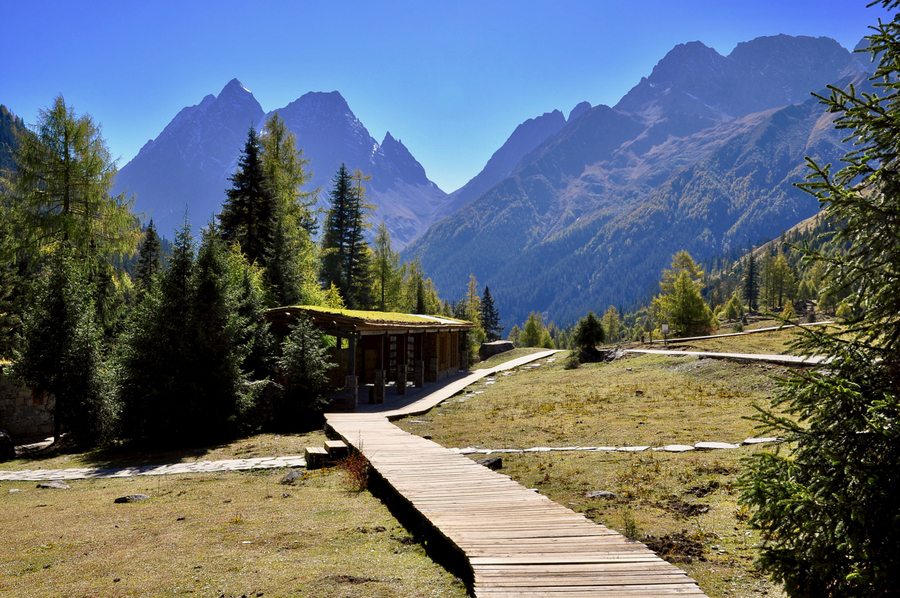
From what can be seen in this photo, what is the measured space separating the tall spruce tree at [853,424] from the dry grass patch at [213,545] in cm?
284

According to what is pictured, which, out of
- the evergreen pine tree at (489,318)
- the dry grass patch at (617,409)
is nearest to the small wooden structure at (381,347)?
the dry grass patch at (617,409)

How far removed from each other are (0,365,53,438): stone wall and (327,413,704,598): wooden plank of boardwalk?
1497cm

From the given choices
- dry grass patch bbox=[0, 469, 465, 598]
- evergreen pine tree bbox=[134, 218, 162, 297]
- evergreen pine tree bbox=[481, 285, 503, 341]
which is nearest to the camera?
dry grass patch bbox=[0, 469, 465, 598]

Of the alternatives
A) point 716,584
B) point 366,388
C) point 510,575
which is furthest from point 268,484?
point 366,388

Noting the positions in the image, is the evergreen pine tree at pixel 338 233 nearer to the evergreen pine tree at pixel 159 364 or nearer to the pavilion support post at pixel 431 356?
the pavilion support post at pixel 431 356

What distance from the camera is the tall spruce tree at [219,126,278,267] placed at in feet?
96.4

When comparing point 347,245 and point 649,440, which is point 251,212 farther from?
point 649,440

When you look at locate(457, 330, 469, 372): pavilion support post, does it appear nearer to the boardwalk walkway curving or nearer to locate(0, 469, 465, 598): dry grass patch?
locate(0, 469, 465, 598): dry grass patch

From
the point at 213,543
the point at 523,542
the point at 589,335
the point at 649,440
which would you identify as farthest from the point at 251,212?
the point at 523,542

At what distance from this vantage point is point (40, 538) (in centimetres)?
661

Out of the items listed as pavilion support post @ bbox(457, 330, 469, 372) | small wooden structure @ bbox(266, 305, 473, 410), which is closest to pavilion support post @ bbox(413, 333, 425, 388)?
small wooden structure @ bbox(266, 305, 473, 410)

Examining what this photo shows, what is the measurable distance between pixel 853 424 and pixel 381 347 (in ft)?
59.1

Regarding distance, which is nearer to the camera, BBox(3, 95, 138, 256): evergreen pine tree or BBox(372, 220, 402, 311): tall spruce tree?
BBox(3, 95, 138, 256): evergreen pine tree

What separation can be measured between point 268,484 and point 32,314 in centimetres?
976
